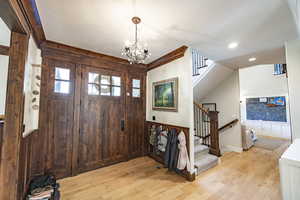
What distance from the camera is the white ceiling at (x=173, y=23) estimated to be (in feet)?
5.00

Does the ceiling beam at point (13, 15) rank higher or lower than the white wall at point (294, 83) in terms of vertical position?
higher

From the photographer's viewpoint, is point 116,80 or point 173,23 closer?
point 173,23

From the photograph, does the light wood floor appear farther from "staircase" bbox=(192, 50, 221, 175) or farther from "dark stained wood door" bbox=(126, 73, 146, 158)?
"dark stained wood door" bbox=(126, 73, 146, 158)

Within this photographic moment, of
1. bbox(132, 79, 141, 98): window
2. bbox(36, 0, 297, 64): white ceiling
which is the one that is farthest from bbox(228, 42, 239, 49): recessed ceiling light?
bbox(132, 79, 141, 98): window

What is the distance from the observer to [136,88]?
3.55 m

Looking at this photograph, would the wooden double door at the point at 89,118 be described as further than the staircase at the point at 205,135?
No

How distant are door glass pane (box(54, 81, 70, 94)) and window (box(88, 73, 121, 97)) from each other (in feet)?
1.40

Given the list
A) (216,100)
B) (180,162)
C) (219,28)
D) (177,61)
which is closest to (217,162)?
(180,162)

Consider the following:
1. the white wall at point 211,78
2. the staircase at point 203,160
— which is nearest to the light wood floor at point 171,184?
the staircase at point 203,160

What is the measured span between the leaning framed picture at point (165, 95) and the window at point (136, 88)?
1.48 feet

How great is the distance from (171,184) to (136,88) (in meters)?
2.46

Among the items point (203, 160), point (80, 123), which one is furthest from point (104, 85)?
point (203, 160)

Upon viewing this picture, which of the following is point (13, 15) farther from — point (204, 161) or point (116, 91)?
point (204, 161)

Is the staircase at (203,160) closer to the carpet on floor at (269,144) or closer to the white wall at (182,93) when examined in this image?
the white wall at (182,93)
